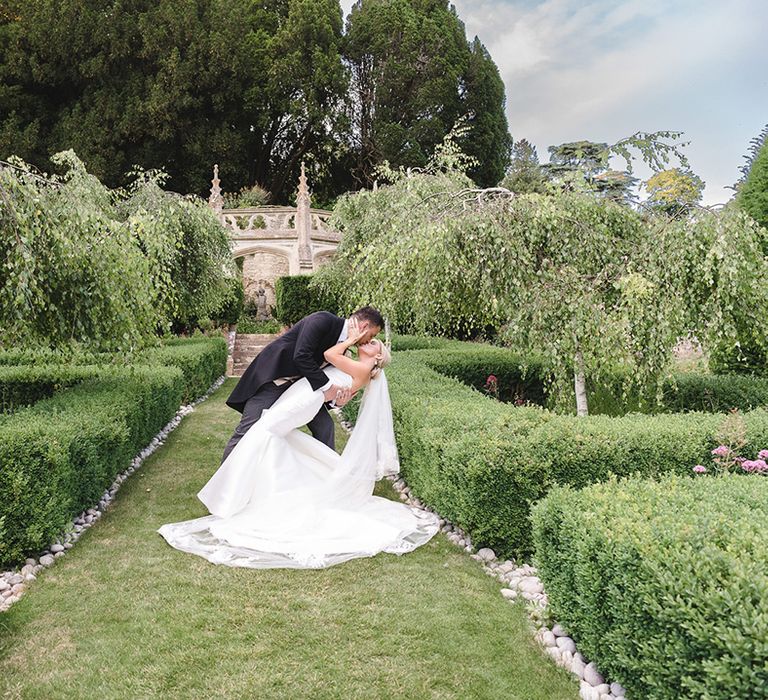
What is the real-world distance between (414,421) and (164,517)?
2.46 m

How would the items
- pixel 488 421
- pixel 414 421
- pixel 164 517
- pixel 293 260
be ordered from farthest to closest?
1. pixel 293 260
2. pixel 414 421
3. pixel 164 517
4. pixel 488 421

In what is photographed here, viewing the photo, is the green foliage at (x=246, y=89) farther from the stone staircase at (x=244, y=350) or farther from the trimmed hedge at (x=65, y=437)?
the trimmed hedge at (x=65, y=437)

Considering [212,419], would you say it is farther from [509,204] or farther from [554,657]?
[554,657]

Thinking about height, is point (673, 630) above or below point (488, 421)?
below

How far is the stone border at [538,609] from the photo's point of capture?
306 centimetres

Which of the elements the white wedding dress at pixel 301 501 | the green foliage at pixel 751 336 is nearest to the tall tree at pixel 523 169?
the green foliage at pixel 751 336

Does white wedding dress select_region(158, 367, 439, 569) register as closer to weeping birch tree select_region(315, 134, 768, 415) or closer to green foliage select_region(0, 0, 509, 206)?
weeping birch tree select_region(315, 134, 768, 415)

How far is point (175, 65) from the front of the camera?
92.2 ft

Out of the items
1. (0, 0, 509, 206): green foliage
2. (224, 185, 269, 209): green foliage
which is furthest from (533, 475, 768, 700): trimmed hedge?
(0, 0, 509, 206): green foliage

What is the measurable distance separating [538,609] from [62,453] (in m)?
3.59

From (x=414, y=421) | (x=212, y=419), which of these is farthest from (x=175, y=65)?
(x=414, y=421)

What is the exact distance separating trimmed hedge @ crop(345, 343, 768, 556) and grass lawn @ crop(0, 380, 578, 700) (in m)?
0.39

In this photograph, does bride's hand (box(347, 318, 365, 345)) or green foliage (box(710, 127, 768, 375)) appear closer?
bride's hand (box(347, 318, 365, 345))

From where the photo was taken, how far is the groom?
572cm
